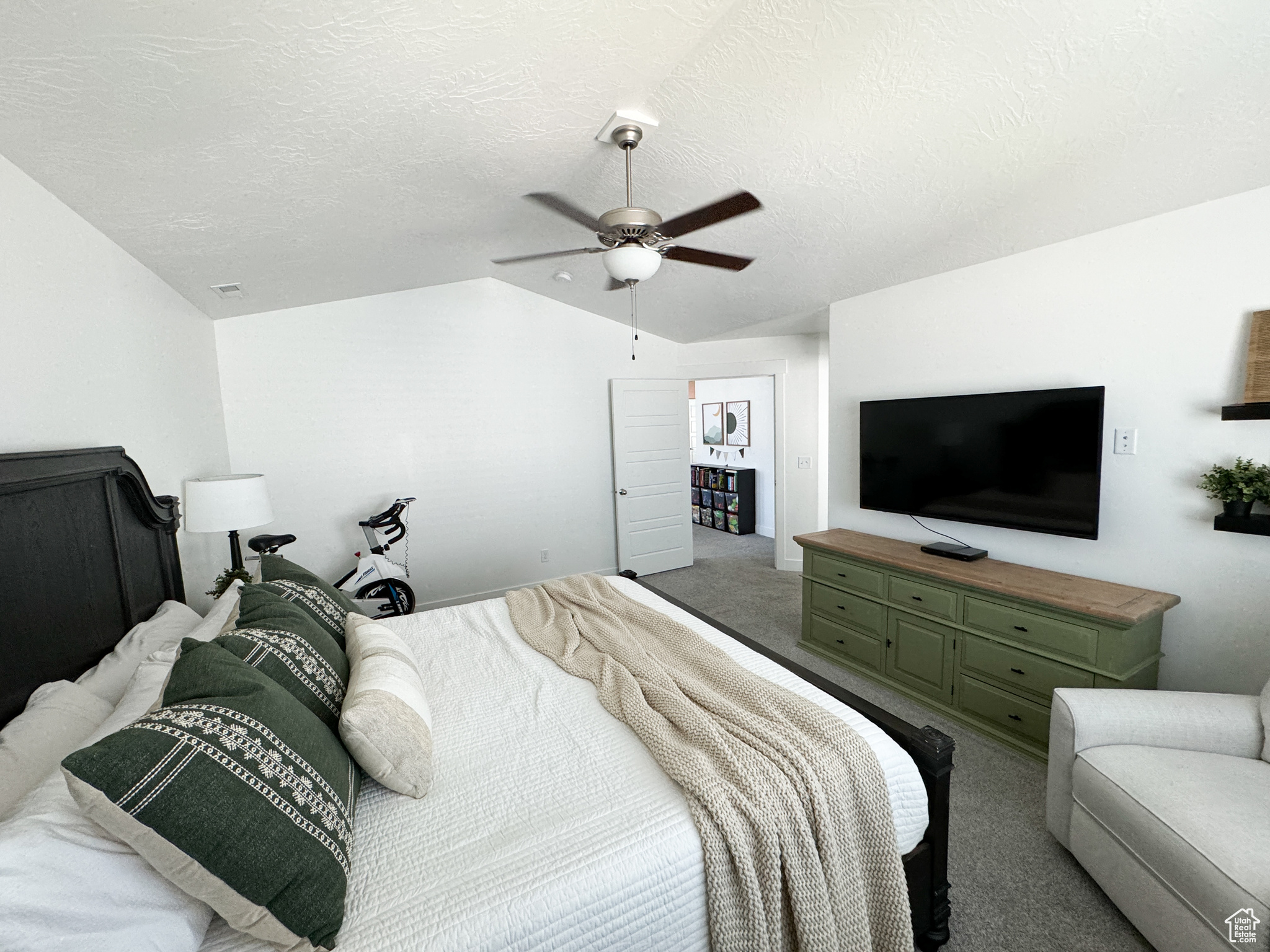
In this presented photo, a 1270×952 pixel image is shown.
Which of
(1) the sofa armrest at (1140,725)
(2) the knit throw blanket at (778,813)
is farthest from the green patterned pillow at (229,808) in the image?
(1) the sofa armrest at (1140,725)

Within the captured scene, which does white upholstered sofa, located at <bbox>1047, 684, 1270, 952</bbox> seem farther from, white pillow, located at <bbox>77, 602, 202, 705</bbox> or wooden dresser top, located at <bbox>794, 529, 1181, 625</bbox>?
white pillow, located at <bbox>77, 602, 202, 705</bbox>

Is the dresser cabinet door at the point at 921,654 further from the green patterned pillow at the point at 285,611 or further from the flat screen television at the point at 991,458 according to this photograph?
the green patterned pillow at the point at 285,611

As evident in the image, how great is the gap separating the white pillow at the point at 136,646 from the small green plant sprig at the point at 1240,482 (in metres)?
3.69

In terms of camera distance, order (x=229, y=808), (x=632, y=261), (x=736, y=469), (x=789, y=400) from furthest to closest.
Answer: (x=736, y=469) < (x=789, y=400) < (x=632, y=261) < (x=229, y=808)

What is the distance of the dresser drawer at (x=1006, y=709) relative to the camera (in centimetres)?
227

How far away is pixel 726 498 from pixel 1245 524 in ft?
16.7

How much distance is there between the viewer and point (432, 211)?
255 centimetres

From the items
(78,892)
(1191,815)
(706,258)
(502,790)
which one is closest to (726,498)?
(706,258)

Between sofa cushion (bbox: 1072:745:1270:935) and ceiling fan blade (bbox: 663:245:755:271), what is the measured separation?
2083mm

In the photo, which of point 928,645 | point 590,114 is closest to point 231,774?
point 590,114

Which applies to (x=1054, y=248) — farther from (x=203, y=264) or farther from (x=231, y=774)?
(x=203, y=264)

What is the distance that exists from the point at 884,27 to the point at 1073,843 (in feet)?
8.56

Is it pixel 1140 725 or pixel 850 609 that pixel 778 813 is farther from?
pixel 850 609

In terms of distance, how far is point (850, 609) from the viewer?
3121mm
